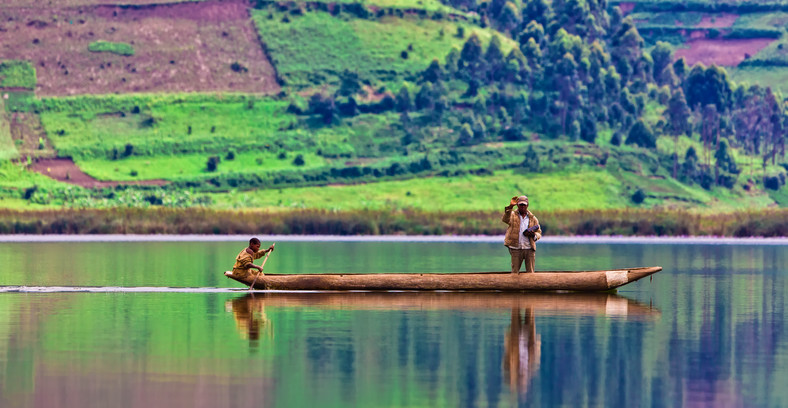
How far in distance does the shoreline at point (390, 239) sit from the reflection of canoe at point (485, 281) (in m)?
49.4

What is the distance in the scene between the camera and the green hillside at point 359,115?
155500 mm

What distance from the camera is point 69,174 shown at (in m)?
158

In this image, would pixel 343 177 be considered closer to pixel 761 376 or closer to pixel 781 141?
pixel 781 141

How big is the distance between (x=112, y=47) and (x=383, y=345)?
16071 cm

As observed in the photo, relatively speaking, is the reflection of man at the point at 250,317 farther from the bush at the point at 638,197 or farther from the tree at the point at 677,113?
the tree at the point at 677,113

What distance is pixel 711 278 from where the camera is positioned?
183 ft

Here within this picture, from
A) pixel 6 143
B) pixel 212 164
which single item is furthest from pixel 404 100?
pixel 6 143

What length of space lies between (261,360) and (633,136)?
15069cm

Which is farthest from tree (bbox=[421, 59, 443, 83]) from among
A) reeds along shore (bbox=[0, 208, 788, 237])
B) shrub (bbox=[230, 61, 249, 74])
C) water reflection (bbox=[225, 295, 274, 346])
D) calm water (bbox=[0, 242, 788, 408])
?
water reflection (bbox=[225, 295, 274, 346])

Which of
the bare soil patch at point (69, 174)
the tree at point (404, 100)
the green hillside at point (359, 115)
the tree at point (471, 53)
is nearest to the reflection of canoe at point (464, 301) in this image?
the green hillside at point (359, 115)

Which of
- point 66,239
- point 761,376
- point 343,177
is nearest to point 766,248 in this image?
point 66,239

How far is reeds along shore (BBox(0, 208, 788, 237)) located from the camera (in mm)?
99125

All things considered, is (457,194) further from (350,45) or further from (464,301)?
(464,301)

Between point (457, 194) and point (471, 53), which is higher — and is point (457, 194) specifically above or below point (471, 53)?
below
